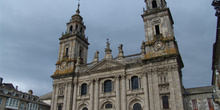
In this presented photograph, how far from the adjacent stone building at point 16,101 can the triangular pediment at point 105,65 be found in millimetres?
12927

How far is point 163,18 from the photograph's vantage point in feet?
108

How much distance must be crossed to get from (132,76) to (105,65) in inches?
209

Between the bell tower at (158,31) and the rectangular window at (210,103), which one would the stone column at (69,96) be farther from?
the rectangular window at (210,103)

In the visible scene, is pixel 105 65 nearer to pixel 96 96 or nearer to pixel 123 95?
pixel 96 96

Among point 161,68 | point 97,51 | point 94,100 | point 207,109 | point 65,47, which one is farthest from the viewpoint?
point 65,47

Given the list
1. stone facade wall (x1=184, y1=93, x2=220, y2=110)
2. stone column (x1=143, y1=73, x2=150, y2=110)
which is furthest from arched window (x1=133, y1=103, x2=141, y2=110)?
stone facade wall (x1=184, y1=93, x2=220, y2=110)

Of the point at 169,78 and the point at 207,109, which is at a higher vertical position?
the point at 169,78

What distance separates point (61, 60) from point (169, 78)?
70.0 feet

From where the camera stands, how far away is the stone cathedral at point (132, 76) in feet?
91.1

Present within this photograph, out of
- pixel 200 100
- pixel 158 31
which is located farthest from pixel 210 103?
pixel 158 31

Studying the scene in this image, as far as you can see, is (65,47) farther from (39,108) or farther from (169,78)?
(169,78)

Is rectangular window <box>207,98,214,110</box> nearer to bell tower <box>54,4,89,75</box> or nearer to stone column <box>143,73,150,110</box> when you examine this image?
stone column <box>143,73,150,110</box>

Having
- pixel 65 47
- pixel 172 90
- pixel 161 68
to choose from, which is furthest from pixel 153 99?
pixel 65 47

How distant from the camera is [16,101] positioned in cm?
3297
